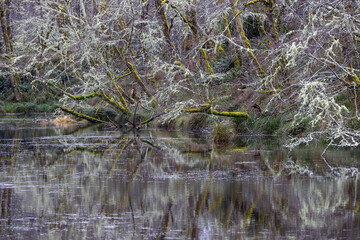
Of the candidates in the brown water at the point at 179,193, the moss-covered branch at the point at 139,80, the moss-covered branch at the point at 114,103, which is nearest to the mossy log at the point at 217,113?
the brown water at the point at 179,193

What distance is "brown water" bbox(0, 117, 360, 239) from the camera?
6.15 metres

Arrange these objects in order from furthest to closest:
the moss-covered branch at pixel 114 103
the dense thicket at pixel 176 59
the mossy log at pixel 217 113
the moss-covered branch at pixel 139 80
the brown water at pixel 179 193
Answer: the moss-covered branch at pixel 139 80, the moss-covered branch at pixel 114 103, the dense thicket at pixel 176 59, the mossy log at pixel 217 113, the brown water at pixel 179 193

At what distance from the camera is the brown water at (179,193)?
20.2ft

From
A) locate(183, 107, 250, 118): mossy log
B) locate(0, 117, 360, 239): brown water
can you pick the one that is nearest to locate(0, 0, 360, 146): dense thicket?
locate(183, 107, 250, 118): mossy log

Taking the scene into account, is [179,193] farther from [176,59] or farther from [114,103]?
[114,103]

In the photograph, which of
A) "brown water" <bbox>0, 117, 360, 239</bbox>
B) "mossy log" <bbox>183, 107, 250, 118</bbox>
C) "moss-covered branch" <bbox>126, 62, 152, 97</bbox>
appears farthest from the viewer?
"moss-covered branch" <bbox>126, 62, 152, 97</bbox>

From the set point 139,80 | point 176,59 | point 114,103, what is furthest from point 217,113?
point 139,80

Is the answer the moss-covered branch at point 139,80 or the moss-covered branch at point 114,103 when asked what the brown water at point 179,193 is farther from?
the moss-covered branch at point 139,80

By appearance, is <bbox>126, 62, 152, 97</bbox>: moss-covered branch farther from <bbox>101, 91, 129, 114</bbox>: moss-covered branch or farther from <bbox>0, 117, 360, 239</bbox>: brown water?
<bbox>0, 117, 360, 239</bbox>: brown water

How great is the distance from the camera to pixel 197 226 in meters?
6.27

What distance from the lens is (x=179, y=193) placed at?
26.9 ft

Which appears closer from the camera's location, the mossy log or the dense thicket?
the mossy log

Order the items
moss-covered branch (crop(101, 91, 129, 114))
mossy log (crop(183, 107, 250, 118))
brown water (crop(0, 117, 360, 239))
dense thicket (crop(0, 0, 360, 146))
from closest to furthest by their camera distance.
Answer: brown water (crop(0, 117, 360, 239)) → mossy log (crop(183, 107, 250, 118)) → dense thicket (crop(0, 0, 360, 146)) → moss-covered branch (crop(101, 91, 129, 114))

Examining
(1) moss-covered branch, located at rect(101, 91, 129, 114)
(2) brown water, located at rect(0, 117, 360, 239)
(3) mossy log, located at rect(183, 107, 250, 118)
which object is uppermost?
(1) moss-covered branch, located at rect(101, 91, 129, 114)
